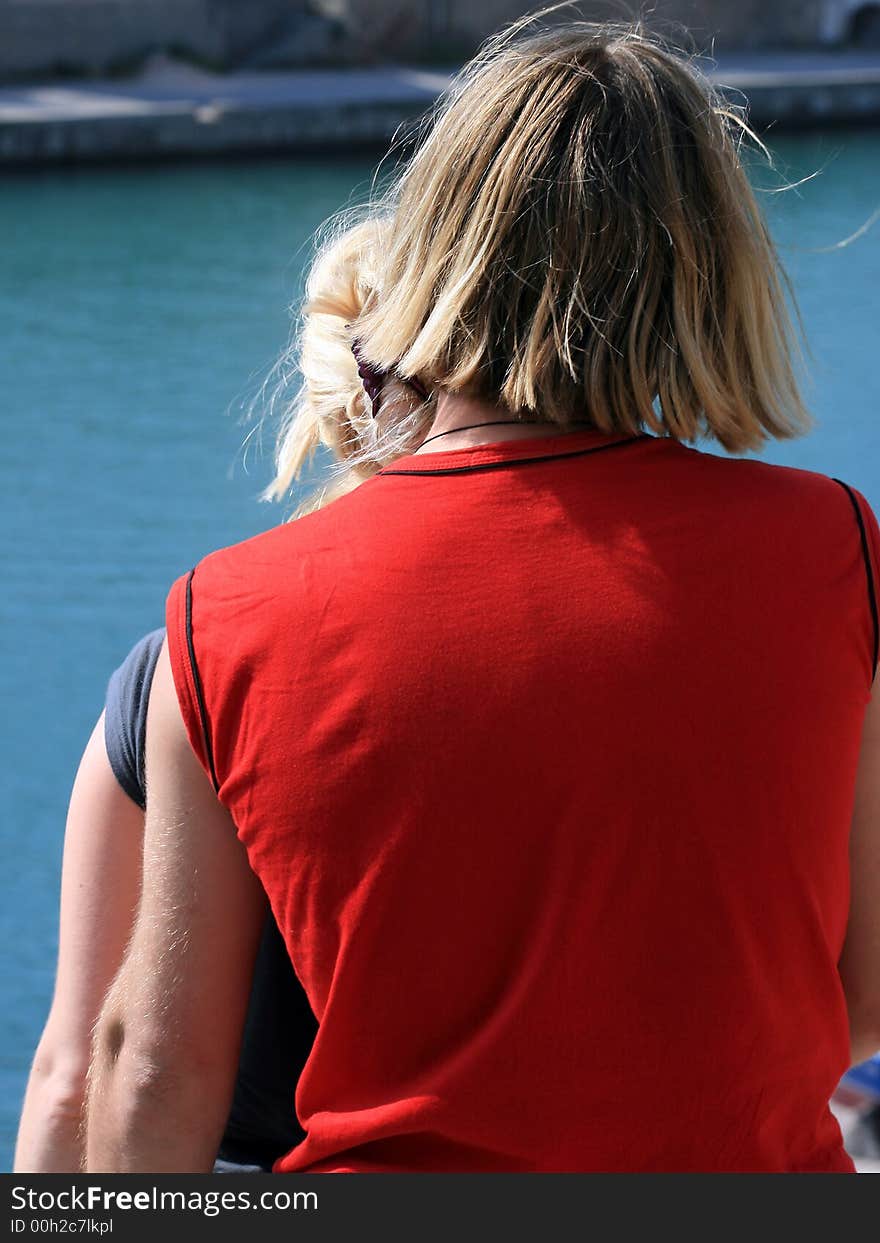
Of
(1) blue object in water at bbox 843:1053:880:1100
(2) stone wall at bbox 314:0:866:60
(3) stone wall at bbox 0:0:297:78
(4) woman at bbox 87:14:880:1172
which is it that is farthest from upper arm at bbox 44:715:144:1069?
(2) stone wall at bbox 314:0:866:60

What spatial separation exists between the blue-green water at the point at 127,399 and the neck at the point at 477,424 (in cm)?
142

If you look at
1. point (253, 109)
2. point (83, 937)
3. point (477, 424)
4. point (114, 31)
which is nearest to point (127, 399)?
point (253, 109)

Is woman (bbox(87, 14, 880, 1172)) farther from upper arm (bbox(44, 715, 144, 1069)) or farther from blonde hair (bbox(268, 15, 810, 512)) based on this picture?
upper arm (bbox(44, 715, 144, 1069))

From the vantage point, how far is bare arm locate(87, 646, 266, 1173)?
73 centimetres

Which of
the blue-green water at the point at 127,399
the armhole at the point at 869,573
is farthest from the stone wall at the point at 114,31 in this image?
the armhole at the point at 869,573

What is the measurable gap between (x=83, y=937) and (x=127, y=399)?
7.38m

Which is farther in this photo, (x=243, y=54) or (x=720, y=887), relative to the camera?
(x=243, y=54)

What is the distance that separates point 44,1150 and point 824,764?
20.5 inches

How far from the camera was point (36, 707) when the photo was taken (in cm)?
496

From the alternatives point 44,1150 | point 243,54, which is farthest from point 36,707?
point 243,54

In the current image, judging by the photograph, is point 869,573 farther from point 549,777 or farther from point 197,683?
point 197,683

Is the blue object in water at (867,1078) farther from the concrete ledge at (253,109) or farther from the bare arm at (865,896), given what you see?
the concrete ledge at (253,109)

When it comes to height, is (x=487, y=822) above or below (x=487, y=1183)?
above

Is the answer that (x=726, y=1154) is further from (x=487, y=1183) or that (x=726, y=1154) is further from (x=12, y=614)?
(x=12, y=614)
